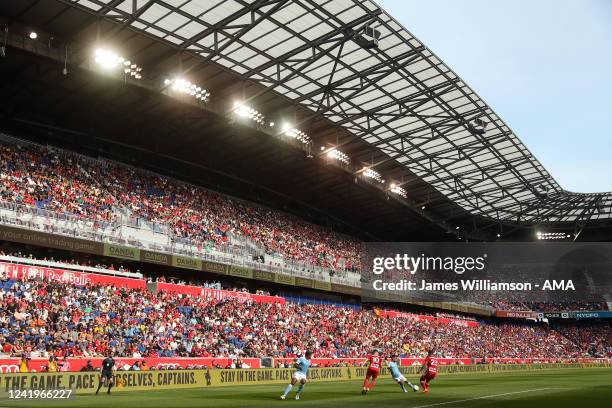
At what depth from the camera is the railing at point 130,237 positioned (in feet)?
113

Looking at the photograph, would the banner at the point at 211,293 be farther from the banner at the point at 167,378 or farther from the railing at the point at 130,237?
the banner at the point at 167,378

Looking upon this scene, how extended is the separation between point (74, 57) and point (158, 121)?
11196 millimetres

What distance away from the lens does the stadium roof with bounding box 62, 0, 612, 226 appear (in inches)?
1396

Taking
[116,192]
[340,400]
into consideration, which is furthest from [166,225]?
[340,400]

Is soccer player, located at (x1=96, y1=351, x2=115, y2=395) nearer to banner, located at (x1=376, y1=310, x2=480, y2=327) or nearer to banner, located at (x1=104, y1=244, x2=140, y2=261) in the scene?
banner, located at (x1=104, y1=244, x2=140, y2=261)

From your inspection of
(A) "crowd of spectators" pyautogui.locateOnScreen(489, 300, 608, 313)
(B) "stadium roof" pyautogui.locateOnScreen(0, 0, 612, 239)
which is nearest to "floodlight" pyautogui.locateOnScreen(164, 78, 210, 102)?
(B) "stadium roof" pyautogui.locateOnScreen(0, 0, 612, 239)

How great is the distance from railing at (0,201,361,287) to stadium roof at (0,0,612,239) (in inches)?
342

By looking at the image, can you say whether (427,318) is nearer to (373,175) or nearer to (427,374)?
(373,175)

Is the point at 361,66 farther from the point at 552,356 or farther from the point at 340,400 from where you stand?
the point at 552,356

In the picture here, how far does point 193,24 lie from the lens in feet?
118

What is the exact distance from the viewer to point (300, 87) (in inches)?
1772

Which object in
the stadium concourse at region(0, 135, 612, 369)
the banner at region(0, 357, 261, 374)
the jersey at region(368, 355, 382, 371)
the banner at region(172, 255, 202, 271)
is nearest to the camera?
the jersey at region(368, 355, 382, 371)

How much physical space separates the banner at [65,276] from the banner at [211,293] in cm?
225

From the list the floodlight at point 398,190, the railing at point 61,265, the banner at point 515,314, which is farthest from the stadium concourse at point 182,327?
the banner at point 515,314
